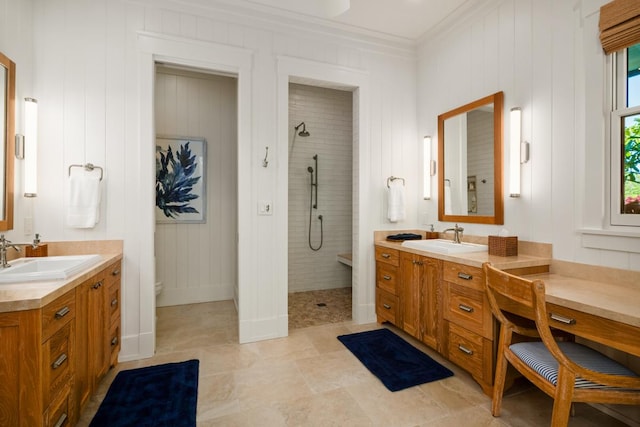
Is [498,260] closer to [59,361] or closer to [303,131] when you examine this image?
[59,361]

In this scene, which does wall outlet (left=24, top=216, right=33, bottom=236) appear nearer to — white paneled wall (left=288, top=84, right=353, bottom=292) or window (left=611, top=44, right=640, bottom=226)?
white paneled wall (left=288, top=84, right=353, bottom=292)

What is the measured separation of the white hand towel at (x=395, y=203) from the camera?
10.5 ft

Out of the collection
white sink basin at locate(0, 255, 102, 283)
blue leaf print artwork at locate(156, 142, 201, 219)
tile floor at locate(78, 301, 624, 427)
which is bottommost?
tile floor at locate(78, 301, 624, 427)

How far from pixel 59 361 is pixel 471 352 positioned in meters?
2.37

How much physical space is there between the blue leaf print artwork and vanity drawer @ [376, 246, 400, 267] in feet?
7.65

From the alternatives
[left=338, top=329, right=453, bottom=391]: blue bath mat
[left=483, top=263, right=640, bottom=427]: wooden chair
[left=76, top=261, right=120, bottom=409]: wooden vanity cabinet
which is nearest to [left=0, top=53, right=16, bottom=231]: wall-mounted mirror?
[left=76, top=261, right=120, bottom=409]: wooden vanity cabinet

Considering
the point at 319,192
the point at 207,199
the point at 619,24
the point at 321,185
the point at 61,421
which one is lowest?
the point at 61,421

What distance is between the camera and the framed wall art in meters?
3.67

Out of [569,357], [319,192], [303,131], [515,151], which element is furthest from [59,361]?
[303,131]

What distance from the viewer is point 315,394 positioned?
1.98 meters

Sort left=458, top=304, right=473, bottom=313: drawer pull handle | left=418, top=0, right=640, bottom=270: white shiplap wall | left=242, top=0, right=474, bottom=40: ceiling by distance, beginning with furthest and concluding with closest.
Result: left=242, top=0, right=474, bottom=40: ceiling
left=458, top=304, right=473, bottom=313: drawer pull handle
left=418, top=0, right=640, bottom=270: white shiplap wall

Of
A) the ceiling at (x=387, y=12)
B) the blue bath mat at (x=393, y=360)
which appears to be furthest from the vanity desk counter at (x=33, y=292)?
the ceiling at (x=387, y=12)

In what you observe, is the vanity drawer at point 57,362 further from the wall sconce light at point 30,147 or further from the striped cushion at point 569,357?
the striped cushion at point 569,357

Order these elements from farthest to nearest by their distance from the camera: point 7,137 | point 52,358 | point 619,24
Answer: point 7,137, point 619,24, point 52,358
